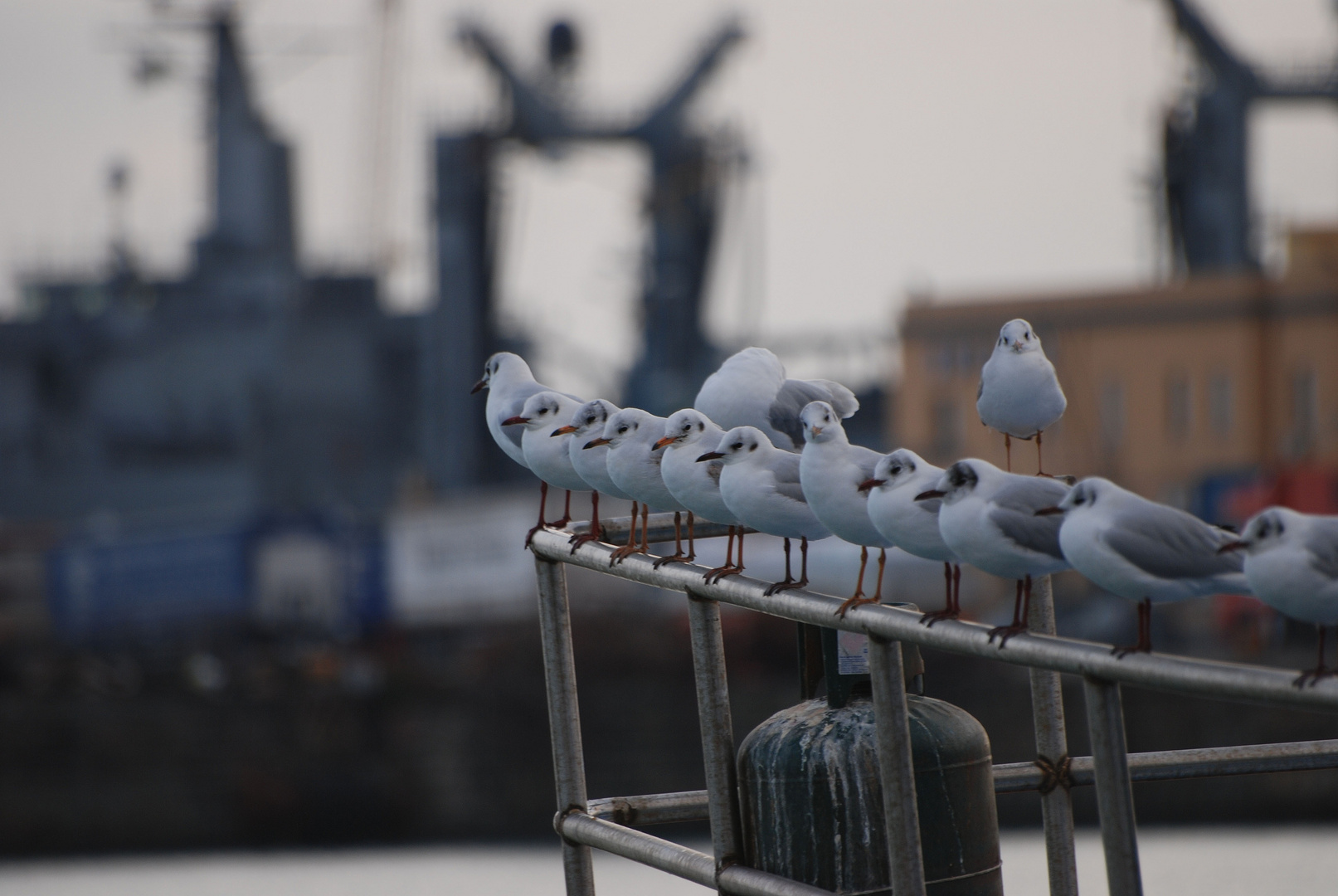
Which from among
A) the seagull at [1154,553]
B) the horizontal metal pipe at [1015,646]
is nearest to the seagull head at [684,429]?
the horizontal metal pipe at [1015,646]

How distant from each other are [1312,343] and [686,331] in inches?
699

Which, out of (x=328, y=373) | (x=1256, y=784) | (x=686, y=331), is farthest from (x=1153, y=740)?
(x=328, y=373)

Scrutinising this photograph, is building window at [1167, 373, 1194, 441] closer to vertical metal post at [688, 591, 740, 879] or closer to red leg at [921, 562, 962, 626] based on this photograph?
red leg at [921, 562, 962, 626]

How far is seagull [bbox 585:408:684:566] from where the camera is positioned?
20.5ft

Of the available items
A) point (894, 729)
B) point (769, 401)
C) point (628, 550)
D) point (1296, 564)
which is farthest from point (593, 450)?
point (1296, 564)

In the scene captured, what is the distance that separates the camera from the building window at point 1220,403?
51656 mm

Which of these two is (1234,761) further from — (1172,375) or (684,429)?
(1172,375)

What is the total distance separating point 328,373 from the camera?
190 feet

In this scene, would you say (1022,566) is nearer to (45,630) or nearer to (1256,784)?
(1256,784)

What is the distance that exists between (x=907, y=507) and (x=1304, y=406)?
49301mm

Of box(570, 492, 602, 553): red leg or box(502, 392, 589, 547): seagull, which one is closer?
box(570, 492, 602, 553): red leg

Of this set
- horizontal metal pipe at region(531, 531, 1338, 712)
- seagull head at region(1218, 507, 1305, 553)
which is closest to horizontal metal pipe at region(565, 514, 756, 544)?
horizontal metal pipe at region(531, 531, 1338, 712)

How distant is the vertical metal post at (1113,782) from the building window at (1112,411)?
Result: 50.7 m

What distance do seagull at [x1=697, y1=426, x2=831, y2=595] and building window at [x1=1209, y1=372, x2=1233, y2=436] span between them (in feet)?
159
